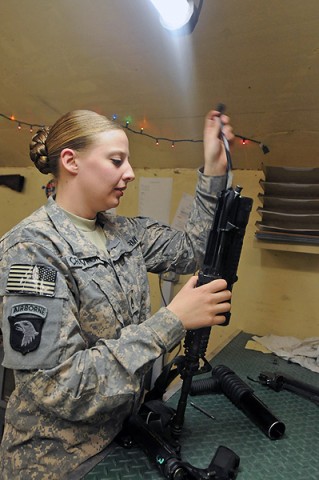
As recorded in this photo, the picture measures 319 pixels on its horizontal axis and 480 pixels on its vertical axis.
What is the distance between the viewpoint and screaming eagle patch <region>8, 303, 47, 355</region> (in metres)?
0.56

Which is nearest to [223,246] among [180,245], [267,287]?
[180,245]

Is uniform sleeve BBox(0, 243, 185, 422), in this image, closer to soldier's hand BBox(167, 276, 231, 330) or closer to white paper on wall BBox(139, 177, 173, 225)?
soldier's hand BBox(167, 276, 231, 330)

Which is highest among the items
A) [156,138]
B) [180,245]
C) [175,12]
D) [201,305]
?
[175,12]

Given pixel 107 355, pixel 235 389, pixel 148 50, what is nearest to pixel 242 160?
pixel 148 50

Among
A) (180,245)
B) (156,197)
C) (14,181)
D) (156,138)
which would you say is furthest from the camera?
(14,181)

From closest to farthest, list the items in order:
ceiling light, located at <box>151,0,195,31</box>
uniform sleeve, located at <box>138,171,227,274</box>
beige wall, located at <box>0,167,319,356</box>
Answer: ceiling light, located at <box>151,0,195,31</box> < uniform sleeve, located at <box>138,171,227,274</box> < beige wall, located at <box>0,167,319,356</box>

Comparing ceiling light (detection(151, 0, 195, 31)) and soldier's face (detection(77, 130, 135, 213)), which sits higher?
ceiling light (detection(151, 0, 195, 31))

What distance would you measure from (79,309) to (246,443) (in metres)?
0.50

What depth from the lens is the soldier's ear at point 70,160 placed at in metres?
0.74

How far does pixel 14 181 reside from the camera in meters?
2.06

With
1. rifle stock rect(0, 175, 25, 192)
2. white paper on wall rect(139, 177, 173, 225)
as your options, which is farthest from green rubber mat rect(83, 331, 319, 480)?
rifle stock rect(0, 175, 25, 192)

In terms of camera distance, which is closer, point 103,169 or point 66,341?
point 66,341

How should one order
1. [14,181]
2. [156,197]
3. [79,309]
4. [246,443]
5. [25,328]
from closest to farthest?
[25,328], [79,309], [246,443], [156,197], [14,181]

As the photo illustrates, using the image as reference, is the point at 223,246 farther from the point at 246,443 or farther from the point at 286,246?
the point at 286,246
